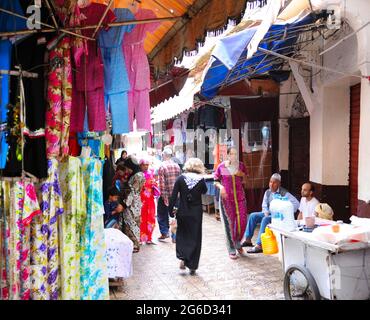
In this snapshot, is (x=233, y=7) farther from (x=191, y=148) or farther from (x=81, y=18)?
(x=191, y=148)

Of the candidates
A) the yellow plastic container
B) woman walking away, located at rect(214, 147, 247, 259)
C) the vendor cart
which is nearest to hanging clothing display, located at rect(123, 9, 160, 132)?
the vendor cart

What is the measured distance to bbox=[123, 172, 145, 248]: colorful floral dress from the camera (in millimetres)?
7277

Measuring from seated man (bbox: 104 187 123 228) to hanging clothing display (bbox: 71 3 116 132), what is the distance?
2.73 meters

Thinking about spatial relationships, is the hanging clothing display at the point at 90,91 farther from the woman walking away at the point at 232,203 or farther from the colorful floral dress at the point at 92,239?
the woman walking away at the point at 232,203

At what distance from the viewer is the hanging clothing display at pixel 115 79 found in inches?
143

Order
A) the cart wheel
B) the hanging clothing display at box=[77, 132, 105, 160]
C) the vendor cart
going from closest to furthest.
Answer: the vendor cart < the hanging clothing display at box=[77, 132, 105, 160] < the cart wheel

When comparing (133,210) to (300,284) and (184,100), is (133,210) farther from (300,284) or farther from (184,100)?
(300,284)

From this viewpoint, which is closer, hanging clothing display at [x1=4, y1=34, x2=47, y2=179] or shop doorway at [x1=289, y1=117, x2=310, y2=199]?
hanging clothing display at [x1=4, y1=34, x2=47, y2=179]

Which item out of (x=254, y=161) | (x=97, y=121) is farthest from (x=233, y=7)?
(x=254, y=161)

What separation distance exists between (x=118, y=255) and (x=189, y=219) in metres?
1.46

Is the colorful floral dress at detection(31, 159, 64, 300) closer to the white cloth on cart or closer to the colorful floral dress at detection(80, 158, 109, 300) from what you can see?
the colorful floral dress at detection(80, 158, 109, 300)

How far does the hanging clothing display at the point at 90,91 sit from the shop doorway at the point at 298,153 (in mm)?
5823

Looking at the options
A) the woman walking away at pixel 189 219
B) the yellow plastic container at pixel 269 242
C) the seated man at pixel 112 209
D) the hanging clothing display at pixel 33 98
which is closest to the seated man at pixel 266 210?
the woman walking away at pixel 189 219
